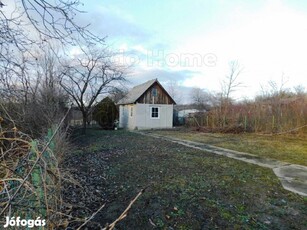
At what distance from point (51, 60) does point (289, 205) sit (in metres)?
11.2

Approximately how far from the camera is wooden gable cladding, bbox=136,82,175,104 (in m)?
22.0

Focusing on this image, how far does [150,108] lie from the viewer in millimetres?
22328

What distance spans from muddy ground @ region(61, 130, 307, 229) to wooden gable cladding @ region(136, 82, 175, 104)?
14.7 m

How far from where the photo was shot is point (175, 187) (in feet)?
16.4

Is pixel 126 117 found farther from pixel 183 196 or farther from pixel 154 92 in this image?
pixel 183 196

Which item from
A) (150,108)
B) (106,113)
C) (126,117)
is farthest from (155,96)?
(106,113)

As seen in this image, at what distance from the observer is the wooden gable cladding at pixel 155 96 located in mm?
21969

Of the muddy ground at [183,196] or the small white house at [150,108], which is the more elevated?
the small white house at [150,108]

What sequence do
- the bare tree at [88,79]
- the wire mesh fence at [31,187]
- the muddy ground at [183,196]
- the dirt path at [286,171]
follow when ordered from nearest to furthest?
the wire mesh fence at [31,187] → the muddy ground at [183,196] → the dirt path at [286,171] → the bare tree at [88,79]

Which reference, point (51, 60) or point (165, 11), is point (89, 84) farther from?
point (165, 11)

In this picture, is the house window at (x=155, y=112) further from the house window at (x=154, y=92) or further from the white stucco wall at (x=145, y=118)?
the house window at (x=154, y=92)

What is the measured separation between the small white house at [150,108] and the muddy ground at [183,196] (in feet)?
47.4

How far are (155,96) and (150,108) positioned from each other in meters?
1.30

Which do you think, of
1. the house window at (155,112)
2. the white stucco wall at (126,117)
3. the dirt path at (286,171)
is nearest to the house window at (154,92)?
the house window at (155,112)
